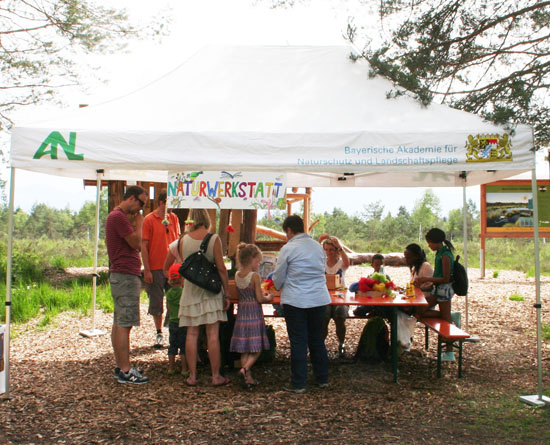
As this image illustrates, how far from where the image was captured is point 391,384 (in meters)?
5.12

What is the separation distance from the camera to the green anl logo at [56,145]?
190 inches

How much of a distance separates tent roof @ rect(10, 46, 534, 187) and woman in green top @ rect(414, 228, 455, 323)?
977 mm

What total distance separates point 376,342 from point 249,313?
1560mm

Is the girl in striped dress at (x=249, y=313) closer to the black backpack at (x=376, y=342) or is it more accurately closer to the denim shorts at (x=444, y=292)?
the black backpack at (x=376, y=342)

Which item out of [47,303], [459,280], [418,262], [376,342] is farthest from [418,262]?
[47,303]

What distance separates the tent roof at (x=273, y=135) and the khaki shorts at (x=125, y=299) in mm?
987

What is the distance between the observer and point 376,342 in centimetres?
578

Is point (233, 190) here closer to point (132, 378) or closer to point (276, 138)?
→ point (276, 138)

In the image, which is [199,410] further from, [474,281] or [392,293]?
[474,281]

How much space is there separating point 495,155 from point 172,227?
3.62 metres

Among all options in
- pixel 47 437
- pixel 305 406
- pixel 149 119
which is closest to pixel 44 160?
pixel 149 119

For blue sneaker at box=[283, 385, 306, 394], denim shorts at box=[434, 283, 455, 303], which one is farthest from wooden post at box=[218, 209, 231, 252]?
blue sneaker at box=[283, 385, 306, 394]

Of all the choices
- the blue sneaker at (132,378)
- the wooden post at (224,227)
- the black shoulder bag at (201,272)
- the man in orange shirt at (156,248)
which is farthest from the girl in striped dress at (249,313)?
the wooden post at (224,227)

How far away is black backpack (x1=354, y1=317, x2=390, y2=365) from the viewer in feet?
18.9
